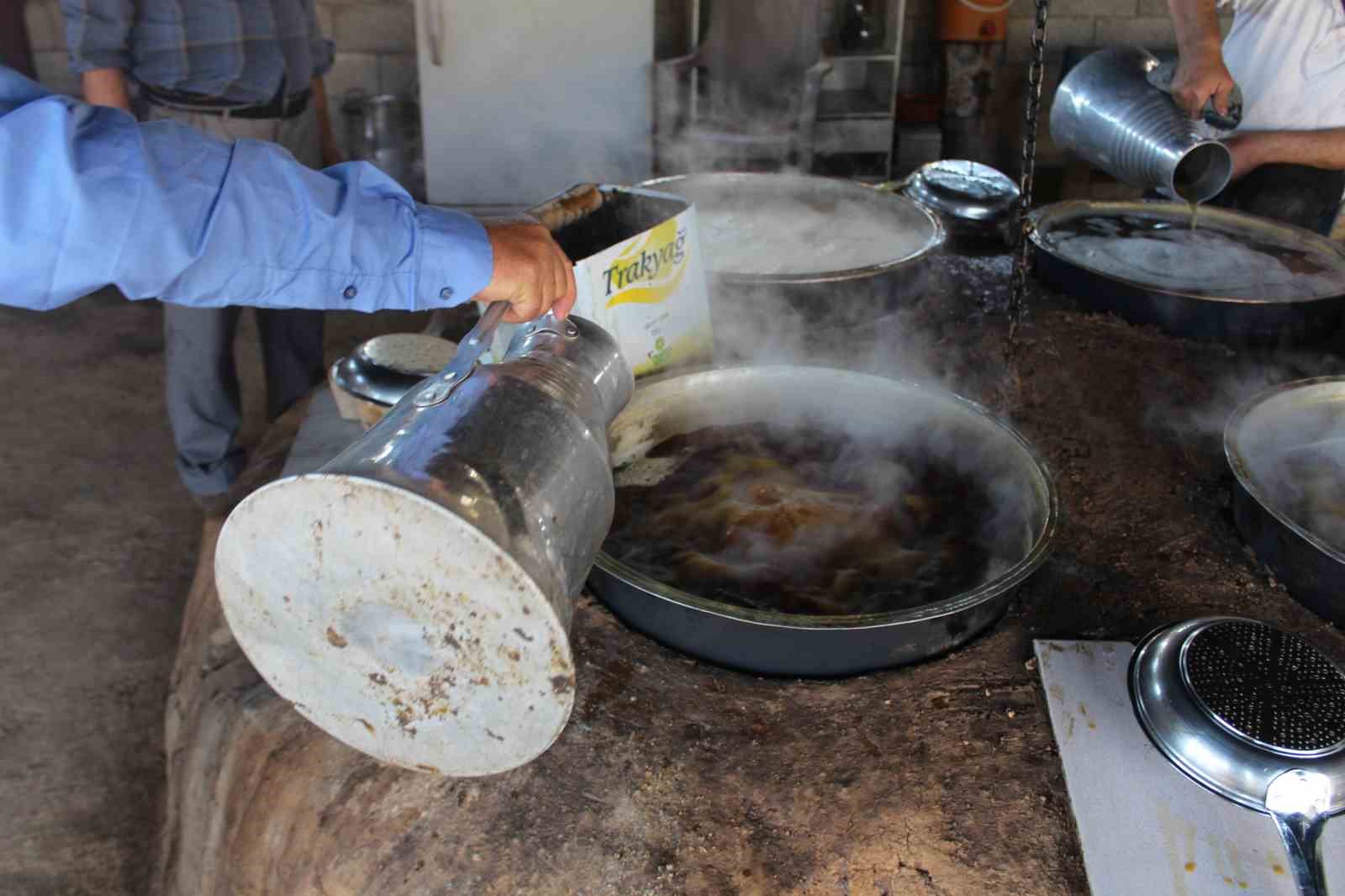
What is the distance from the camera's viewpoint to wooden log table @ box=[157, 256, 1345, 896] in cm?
144

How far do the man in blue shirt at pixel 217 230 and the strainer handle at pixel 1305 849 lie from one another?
124cm

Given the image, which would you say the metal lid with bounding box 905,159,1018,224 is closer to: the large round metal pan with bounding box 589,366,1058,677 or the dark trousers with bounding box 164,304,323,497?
the large round metal pan with bounding box 589,366,1058,677

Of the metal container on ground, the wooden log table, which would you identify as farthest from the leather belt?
the metal container on ground

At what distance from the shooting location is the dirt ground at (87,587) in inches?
106

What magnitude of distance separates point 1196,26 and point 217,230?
2.66 metres

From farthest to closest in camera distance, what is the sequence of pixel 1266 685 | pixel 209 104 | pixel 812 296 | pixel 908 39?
pixel 908 39
pixel 209 104
pixel 812 296
pixel 1266 685

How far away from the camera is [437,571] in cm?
111

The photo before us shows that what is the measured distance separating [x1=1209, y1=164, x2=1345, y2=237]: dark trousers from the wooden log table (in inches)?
63.2

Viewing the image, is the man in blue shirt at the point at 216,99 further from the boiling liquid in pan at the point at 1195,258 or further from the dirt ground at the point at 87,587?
the boiling liquid in pan at the point at 1195,258

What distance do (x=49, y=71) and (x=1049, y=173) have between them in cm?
613

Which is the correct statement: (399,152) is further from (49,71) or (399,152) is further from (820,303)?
(820,303)

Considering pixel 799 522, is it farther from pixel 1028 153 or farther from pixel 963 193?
pixel 963 193

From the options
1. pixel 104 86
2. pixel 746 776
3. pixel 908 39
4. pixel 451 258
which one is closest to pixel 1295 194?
pixel 746 776

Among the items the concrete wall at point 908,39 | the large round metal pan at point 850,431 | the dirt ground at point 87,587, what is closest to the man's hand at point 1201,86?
the large round metal pan at point 850,431
